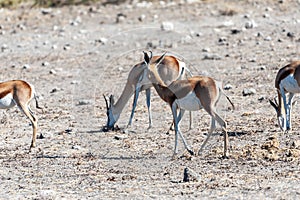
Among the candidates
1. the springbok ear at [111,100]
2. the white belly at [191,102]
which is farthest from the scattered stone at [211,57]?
the white belly at [191,102]

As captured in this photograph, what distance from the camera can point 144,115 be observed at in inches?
565

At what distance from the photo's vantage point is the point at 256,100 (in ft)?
49.2

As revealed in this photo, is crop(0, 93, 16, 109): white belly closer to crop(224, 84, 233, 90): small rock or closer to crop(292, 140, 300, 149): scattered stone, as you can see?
crop(292, 140, 300, 149): scattered stone

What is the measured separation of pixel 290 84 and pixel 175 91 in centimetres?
225

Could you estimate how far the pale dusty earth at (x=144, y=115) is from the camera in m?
9.54

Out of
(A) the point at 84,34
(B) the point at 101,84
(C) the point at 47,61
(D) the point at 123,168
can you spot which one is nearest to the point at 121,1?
(A) the point at 84,34

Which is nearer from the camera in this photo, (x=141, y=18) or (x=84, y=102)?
(x=84, y=102)

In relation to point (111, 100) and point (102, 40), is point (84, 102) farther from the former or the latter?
point (102, 40)

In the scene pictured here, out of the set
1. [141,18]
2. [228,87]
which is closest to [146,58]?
[228,87]

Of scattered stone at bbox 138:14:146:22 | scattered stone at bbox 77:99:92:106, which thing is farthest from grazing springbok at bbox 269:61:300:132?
scattered stone at bbox 138:14:146:22

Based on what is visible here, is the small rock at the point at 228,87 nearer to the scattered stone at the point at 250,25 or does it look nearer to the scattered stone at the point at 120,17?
the scattered stone at the point at 250,25

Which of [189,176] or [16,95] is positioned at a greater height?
[16,95]

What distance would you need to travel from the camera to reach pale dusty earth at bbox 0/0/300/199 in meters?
9.54

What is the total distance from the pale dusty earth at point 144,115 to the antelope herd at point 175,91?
0.85 ft
